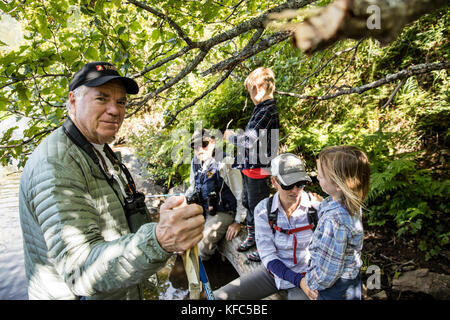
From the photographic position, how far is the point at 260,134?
343 centimetres

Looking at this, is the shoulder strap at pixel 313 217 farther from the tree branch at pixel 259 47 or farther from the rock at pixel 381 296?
the tree branch at pixel 259 47

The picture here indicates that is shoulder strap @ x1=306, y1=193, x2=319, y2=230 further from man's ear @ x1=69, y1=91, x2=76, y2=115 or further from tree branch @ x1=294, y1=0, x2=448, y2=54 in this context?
man's ear @ x1=69, y1=91, x2=76, y2=115

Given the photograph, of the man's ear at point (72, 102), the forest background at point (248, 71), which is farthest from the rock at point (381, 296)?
the man's ear at point (72, 102)

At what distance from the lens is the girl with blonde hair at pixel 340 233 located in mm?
1844

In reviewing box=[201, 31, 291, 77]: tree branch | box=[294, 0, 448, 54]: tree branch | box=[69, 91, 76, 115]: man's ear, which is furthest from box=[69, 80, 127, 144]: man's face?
box=[294, 0, 448, 54]: tree branch

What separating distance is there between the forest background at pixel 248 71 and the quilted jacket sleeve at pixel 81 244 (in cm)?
136

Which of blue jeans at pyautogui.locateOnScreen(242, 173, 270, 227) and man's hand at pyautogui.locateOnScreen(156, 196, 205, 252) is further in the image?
blue jeans at pyautogui.locateOnScreen(242, 173, 270, 227)

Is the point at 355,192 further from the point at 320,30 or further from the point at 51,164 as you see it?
the point at 51,164

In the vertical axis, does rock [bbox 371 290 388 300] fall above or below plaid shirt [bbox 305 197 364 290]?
below

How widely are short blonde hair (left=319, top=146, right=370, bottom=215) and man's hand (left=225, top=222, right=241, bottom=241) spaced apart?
2.42 meters

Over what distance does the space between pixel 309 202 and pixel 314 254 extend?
0.72 metres

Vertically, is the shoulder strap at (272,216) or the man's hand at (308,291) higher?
the shoulder strap at (272,216)

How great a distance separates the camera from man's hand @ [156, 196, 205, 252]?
92cm

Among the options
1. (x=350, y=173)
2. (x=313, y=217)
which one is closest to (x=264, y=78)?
(x=350, y=173)
